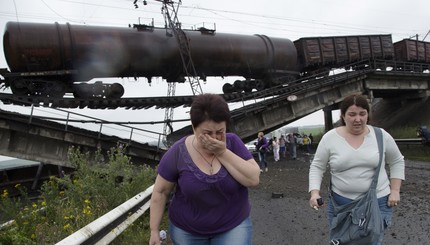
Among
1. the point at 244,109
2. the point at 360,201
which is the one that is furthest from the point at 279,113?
the point at 360,201

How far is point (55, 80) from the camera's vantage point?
48.4 ft

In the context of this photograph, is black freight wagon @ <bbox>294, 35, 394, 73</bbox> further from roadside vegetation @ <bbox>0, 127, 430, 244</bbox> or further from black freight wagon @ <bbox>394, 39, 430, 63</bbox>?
roadside vegetation @ <bbox>0, 127, 430, 244</bbox>

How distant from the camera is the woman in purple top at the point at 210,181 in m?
2.14

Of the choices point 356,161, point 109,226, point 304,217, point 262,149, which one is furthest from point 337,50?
point 109,226

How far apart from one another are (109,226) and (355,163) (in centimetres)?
231

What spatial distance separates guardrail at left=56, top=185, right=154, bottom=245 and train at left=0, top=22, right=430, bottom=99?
1133 cm

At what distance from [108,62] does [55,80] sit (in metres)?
2.34

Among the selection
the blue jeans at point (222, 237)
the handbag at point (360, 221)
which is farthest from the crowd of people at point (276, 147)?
the blue jeans at point (222, 237)

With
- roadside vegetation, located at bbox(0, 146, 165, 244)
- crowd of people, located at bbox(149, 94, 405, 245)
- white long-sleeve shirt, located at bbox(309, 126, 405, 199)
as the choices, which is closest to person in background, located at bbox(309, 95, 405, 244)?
white long-sleeve shirt, located at bbox(309, 126, 405, 199)

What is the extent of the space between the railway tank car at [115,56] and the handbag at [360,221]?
1412 cm

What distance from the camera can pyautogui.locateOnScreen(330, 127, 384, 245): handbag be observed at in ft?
8.28

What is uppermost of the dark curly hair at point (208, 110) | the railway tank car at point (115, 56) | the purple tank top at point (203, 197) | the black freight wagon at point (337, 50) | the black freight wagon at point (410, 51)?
the black freight wagon at point (410, 51)

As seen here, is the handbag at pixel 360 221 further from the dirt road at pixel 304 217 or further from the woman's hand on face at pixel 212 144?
the dirt road at pixel 304 217

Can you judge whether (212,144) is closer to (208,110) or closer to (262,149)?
(208,110)
